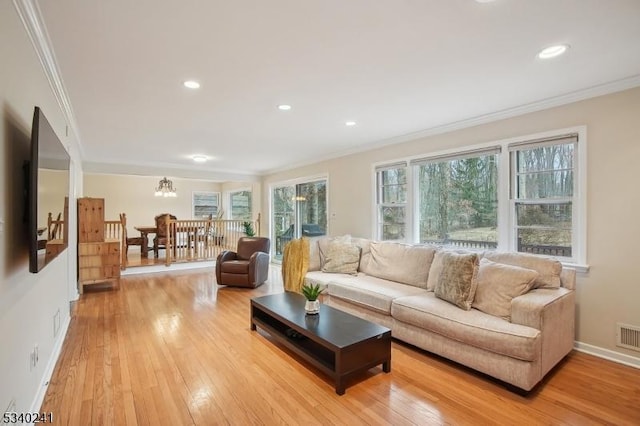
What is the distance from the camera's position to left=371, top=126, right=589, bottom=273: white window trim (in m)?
2.94

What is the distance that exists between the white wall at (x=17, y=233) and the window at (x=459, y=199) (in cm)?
397

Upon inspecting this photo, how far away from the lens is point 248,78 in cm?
262

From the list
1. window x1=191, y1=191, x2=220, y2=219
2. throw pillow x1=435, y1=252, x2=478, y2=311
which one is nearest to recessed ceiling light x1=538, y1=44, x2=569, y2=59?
throw pillow x1=435, y1=252, x2=478, y2=311

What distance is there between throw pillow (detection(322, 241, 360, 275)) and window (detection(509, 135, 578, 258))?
191 cm

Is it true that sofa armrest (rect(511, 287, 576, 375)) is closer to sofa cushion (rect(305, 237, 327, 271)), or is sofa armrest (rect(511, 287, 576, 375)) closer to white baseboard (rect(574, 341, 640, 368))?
white baseboard (rect(574, 341, 640, 368))

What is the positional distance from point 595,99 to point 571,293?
1775 mm

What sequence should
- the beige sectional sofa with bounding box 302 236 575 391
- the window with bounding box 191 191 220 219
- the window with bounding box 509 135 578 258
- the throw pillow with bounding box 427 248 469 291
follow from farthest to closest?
1. the window with bounding box 191 191 220 219
2. the throw pillow with bounding box 427 248 469 291
3. the window with bounding box 509 135 578 258
4. the beige sectional sofa with bounding box 302 236 575 391

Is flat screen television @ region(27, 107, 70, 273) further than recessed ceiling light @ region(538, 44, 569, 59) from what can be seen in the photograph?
No

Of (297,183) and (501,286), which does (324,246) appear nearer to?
(501,286)

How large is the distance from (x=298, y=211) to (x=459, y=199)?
3860 millimetres

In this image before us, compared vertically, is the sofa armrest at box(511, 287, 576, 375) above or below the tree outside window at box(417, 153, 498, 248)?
below

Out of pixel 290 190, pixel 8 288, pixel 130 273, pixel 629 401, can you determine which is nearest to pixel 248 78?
pixel 8 288

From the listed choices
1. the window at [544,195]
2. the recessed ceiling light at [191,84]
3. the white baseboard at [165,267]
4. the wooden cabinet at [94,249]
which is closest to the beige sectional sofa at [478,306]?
the window at [544,195]

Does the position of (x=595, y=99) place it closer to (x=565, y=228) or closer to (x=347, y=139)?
(x=565, y=228)
